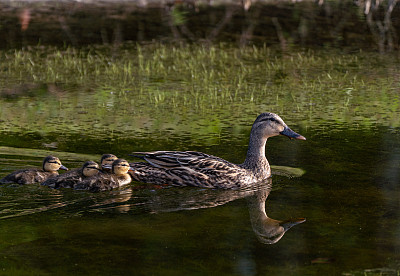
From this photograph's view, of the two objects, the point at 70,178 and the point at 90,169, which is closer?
the point at 70,178

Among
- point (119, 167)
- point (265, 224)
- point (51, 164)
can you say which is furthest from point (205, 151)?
point (265, 224)

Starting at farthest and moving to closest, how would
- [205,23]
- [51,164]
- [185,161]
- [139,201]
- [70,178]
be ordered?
1. [205,23]
2. [185,161]
3. [51,164]
4. [70,178]
5. [139,201]

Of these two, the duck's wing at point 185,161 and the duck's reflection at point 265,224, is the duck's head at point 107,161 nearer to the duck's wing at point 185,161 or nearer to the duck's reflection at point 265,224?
the duck's wing at point 185,161

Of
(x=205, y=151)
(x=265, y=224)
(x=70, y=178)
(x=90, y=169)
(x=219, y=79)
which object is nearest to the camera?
(x=265, y=224)

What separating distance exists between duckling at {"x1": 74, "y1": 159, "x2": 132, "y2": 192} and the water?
15 cm

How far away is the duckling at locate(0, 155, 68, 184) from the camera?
8281mm

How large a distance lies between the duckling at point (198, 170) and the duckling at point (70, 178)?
1.88 feet

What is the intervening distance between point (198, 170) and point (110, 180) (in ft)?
3.15

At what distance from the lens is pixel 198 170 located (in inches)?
339

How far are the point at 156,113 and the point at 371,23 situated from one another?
9.94 meters

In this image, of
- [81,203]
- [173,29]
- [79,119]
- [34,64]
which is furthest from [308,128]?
[173,29]

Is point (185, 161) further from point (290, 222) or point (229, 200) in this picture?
point (290, 222)

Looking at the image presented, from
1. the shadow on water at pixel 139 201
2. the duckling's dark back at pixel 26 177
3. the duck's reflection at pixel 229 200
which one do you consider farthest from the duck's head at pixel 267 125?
the duckling's dark back at pixel 26 177

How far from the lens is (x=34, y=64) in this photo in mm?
14914
